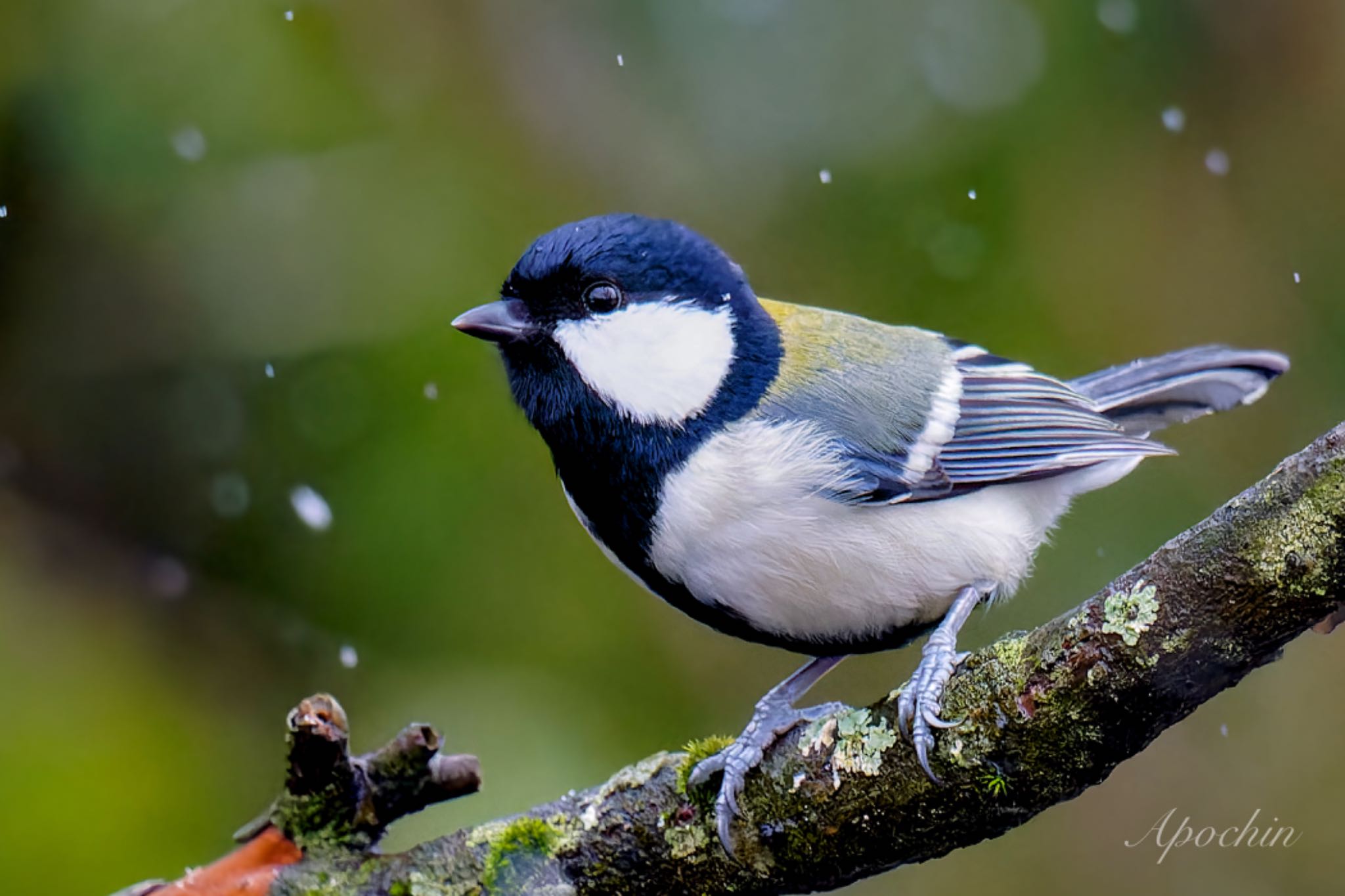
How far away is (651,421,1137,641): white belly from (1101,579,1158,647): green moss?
1.48ft

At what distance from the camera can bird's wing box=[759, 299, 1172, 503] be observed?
1.72 m

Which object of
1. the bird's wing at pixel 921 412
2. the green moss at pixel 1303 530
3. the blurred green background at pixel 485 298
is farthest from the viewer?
the blurred green background at pixel 485 298

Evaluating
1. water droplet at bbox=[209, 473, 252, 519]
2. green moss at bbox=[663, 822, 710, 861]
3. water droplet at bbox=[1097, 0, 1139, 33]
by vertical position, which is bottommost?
green moss at bbox=[663, 822, 710, 861]

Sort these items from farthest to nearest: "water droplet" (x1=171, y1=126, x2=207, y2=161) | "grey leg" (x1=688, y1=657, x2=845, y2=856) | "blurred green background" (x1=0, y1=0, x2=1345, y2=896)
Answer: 1. "water droplet" (x1=171, y1=126, x2=207, y2=161)
2. "blurred green background" (x1=0, y1=0, x2=1345, y2=896)
3. "grey leg" (x1=688, y1=657, x2=845, y2=856)

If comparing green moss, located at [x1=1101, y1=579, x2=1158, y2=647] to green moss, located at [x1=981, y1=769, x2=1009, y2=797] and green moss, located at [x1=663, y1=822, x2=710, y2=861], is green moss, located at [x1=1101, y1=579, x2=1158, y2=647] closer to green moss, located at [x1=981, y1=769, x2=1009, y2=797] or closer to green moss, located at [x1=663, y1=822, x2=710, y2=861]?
green moss, located at [x1=981, y1=769, x2=1009, y2=797]

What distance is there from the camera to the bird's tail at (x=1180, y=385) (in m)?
2.00

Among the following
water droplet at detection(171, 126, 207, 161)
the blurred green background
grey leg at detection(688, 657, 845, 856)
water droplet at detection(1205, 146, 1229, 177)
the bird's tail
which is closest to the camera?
grey leg at detection(688, 657, 845, 856)

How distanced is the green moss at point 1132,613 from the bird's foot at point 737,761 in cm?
37

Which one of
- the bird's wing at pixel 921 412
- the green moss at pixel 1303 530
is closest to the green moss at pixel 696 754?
the bird's wing at pixel 921 412

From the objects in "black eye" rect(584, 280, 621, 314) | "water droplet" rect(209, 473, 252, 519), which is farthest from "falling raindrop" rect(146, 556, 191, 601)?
"black eye" rect(584, 280, 621, 314)

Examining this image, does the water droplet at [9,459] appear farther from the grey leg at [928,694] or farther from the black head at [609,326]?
the grey leg at [928,694]

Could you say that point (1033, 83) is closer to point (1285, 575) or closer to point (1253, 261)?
point (1253, 261)
